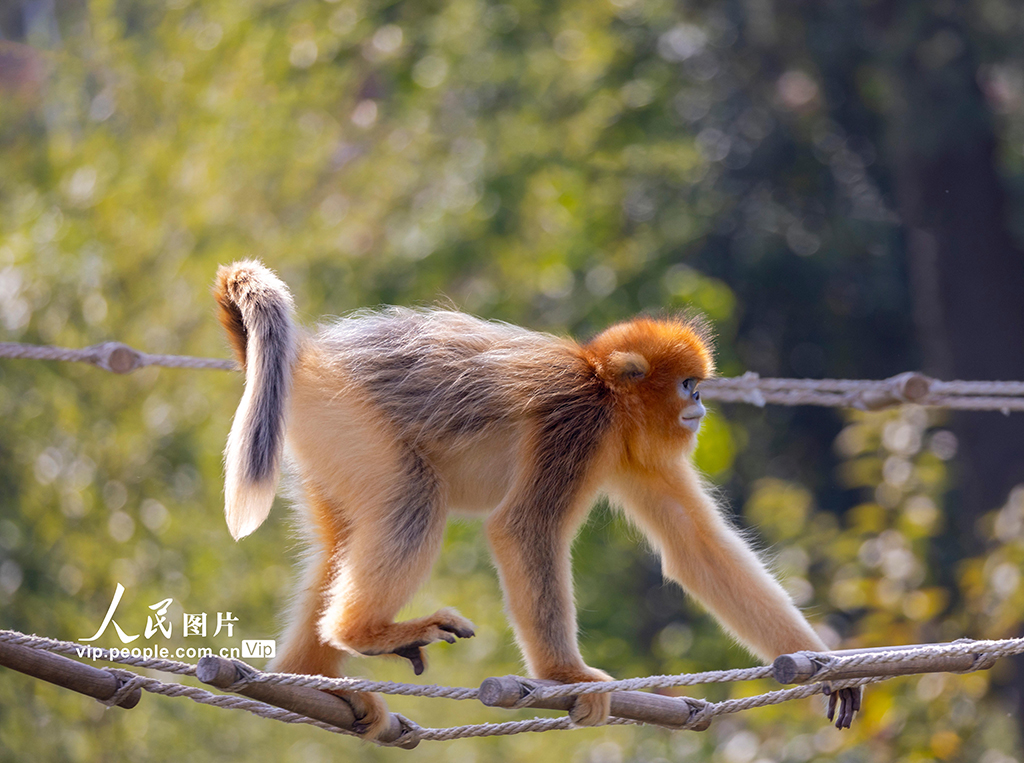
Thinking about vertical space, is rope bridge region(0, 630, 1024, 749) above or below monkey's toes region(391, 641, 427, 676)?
below

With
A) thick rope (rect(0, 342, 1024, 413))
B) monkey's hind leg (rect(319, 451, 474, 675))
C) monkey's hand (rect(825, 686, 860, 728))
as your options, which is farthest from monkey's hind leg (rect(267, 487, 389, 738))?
monkey's hand (rect(825, 686, 860, 728))

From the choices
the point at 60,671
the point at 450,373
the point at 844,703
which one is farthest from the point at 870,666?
the point at 60,671

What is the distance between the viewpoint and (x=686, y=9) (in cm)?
892

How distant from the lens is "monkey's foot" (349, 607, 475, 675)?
8.42ft

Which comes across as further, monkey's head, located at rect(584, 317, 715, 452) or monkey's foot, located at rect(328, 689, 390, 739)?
monkey's head, located at rect(584, 317, 715, 452)

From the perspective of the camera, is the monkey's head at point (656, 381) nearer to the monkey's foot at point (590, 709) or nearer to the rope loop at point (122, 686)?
the monkey's foot at point (590, 709)

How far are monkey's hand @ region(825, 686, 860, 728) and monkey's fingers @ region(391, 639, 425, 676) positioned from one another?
104 centimetres

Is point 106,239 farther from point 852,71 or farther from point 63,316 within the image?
point 852,71

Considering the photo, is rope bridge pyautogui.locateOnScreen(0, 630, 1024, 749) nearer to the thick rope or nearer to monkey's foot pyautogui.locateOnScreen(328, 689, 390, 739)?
monkey's foot pyautogui.locateOnScreen(328, 689, 390, 739)

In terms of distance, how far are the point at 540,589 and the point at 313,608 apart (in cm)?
64

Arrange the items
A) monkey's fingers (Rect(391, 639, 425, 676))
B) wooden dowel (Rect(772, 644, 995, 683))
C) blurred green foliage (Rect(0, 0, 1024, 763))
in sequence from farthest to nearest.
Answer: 1. blurred green foliage (Rect(0, 0, 1024, 763))
2. monkey's fingers (Rect(391, 639, 425, 676))
3. wooden dowel (Rect(772, 644, 995, 683))

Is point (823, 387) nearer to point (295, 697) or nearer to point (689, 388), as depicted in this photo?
point (689, 388)

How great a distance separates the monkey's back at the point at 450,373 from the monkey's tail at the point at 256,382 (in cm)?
23

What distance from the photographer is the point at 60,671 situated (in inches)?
83.0
